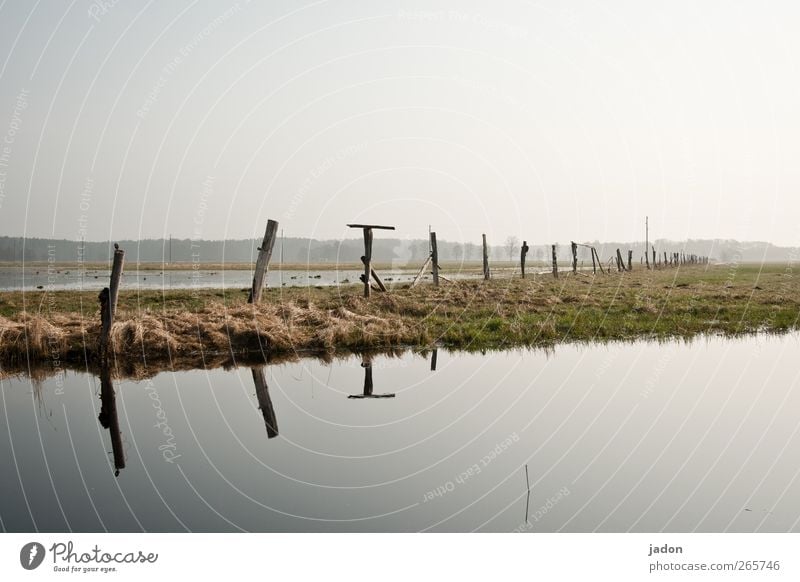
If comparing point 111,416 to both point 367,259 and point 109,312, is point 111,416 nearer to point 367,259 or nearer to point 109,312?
point 109,312

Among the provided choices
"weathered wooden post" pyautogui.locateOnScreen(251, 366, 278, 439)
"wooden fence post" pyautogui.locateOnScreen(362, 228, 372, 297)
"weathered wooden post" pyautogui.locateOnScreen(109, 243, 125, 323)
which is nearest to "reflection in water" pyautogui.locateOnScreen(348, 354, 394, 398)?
"weathered wooden post" pyautogui.locateOnScreen(251, 366, 278, 439)

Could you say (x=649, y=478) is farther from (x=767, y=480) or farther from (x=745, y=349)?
(x=745, y=349)

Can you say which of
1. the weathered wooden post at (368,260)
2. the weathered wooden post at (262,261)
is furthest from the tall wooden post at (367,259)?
the weathered wooden post at (262,261)

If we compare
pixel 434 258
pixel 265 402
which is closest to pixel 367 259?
pixel 434 258

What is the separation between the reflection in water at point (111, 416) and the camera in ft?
31.1

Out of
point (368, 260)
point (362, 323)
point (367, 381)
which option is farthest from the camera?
point (368, 260)

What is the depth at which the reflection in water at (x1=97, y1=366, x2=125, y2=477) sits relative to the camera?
9.49m

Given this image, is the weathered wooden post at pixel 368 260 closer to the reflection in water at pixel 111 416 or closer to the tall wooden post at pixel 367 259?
the tall wooden post at pixel 367 259

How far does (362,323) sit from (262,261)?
Result: 4334 millimetres

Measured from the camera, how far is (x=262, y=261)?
22203 millimetres

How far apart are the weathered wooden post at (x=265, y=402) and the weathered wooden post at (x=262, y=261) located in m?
6.12

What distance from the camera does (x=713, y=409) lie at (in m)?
11.8

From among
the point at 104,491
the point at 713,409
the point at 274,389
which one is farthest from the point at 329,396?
the point at 713,409

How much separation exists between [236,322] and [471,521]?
12778 millimetres
